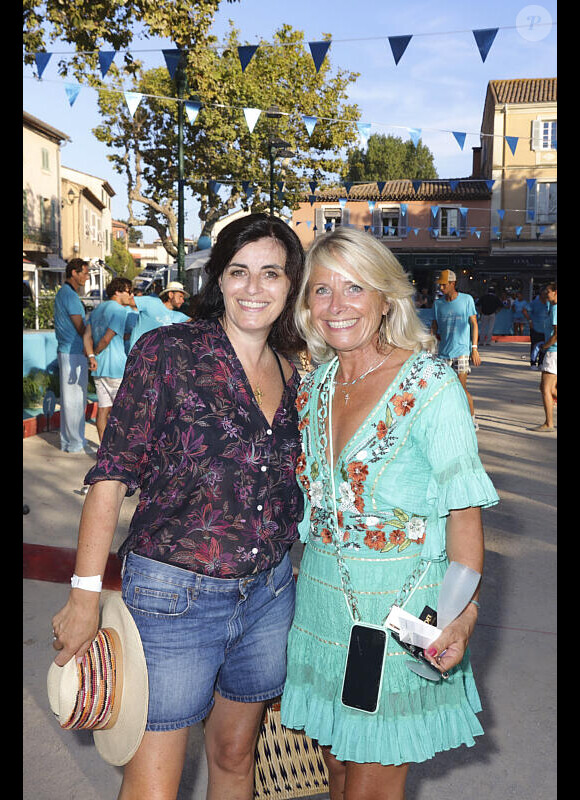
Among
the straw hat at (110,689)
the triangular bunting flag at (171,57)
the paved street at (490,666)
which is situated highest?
the triangular bunting flag at (171,57)

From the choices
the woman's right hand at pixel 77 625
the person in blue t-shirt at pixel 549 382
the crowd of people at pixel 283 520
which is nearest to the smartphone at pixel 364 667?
the crowd of people at pixel 283 520

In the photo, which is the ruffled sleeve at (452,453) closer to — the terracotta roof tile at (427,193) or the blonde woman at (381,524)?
the blonde woman at (381,524)

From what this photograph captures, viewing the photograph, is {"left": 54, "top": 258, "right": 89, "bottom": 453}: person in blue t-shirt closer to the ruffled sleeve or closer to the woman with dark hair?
the woman with dark hair

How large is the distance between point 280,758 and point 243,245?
5.34 ft

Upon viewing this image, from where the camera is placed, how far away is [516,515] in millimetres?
5934

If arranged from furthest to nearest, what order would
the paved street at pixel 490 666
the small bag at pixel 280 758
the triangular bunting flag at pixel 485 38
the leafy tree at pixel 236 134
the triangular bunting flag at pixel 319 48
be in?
the leafy tree at pixel 236 134, the triangular bunting flag at pixel 319 48, the triangular bunting flag at pixel 485 38, the paved street at pixel 490 666, the small bag at pixel 280 758

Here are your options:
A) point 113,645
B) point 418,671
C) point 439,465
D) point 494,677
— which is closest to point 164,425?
point 113,645

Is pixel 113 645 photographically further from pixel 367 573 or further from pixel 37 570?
pixel 37 570

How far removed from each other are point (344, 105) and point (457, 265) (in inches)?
521

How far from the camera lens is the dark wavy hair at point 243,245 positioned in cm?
217

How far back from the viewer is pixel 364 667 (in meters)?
1.91

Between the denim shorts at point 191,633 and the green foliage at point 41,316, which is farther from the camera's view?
the green foliage at point 41,316

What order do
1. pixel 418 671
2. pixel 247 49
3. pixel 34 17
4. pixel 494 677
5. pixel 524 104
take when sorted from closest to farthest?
pixel 418 671 < pixel 494 677 < pixel 247 49 < pixel 34 17 < pixel 524 104

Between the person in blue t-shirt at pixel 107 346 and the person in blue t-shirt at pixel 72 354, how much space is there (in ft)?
0.82
